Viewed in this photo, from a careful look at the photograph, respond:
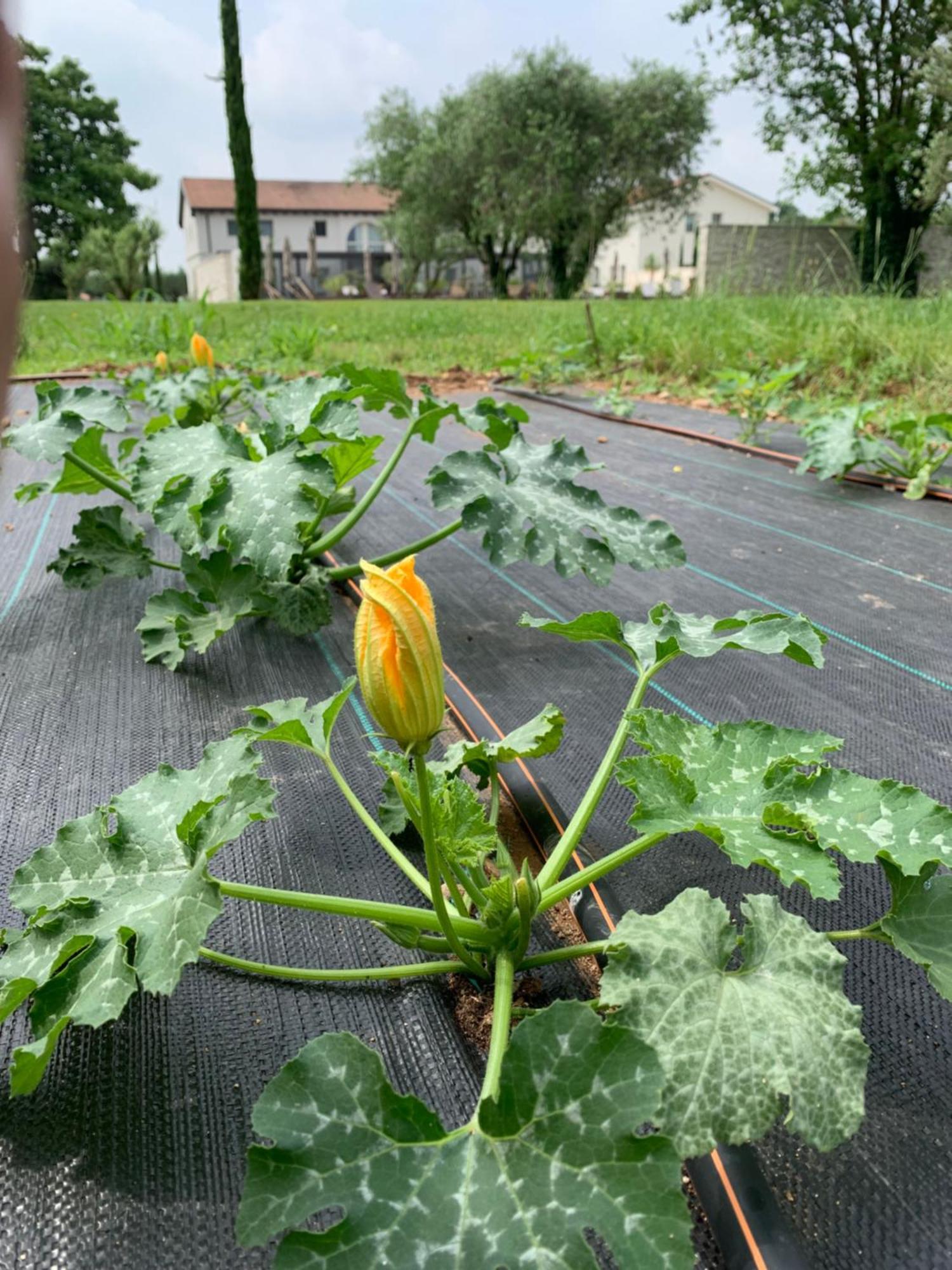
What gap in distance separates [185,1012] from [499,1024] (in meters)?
0.41

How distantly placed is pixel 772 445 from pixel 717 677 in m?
2.58

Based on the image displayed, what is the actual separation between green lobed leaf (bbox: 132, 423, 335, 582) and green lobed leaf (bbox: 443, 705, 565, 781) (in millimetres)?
571

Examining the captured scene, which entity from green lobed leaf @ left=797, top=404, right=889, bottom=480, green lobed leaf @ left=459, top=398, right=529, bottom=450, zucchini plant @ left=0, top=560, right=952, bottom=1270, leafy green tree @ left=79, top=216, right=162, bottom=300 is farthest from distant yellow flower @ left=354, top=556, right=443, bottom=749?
leafy green tree @ left=79, top=216, right=162, bottom=300

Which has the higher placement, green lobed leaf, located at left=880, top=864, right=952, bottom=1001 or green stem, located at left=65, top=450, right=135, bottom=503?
green stem, located at left=65, top=450, right=135, bottom=503

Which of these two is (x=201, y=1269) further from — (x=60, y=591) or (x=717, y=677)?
(x=60, y=591)

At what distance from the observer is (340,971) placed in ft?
3.53

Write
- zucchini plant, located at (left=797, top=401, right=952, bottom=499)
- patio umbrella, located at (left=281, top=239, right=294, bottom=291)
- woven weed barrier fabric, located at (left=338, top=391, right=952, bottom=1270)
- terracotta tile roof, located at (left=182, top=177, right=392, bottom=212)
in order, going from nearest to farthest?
woven weed barrier fabric, located at (left=338, top=391, right=952, bottom=1270), zucchini plant, located at (left=797, top=401, right=952, bottom=499), patio umbrella, located at (left=281, top=239, right=294, bottom=291), terracotta tile roof, located at (left=182, top=177, right=392, bottom=212)

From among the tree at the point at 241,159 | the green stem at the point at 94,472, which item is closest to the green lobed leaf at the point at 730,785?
the green stem at the point at 94,472

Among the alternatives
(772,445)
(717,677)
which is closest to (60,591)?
(717,677)

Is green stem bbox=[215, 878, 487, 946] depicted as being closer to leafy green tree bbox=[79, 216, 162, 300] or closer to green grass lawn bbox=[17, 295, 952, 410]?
green grass lawn bbox=[17, 295, 952, 410]

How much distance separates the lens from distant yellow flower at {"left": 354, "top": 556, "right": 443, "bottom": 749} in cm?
85

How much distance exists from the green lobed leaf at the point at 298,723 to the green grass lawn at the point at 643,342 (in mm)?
3203

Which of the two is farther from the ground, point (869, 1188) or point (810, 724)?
point (810, 724)

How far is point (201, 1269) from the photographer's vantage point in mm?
842
